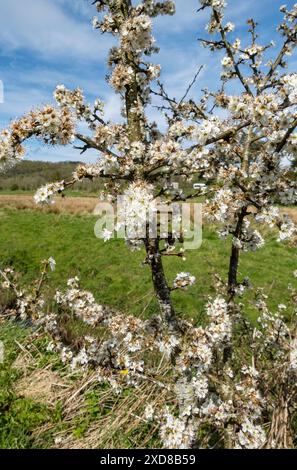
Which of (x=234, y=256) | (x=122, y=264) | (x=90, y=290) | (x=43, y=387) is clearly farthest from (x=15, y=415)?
(x=122, y=264)

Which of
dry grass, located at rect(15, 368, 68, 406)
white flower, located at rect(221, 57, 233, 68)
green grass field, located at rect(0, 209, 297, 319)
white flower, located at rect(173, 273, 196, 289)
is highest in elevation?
white flower, located at rect(221, 57, 233, 68)

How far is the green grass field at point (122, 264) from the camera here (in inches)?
501

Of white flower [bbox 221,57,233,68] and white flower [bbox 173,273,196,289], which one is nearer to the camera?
white flower [bbox 173,273,196,289]

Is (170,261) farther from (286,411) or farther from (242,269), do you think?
(286,411)

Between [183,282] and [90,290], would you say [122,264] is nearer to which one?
[90,290]

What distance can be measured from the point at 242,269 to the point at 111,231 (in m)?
12.5

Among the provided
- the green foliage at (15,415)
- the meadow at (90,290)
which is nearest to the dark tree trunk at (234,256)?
the meadow at (90,290)

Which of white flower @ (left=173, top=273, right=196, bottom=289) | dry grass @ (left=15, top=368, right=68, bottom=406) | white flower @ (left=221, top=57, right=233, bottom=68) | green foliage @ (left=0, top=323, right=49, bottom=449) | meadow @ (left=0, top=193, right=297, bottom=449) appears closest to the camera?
white flower @ (left=173, top=273, right=196, bottom=289)

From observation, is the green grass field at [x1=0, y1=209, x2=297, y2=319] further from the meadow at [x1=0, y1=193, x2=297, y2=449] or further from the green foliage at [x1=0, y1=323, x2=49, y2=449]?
the green foliage at [x1=0, y1=323, x2=49, y2=449]

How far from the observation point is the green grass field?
1272 centimetres

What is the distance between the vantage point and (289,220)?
345cm

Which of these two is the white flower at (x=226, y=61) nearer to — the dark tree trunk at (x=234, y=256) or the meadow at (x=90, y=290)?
the dark tree trunk at (x=234, y=256)

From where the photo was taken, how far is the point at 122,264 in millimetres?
16234

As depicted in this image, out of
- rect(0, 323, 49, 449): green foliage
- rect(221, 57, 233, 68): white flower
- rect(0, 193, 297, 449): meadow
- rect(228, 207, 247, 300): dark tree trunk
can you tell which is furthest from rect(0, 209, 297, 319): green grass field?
rect(221, 57, 233, 68): white flower
